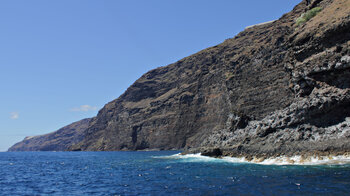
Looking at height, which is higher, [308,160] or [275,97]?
[275,97]

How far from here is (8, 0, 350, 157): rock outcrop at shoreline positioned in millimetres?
38750

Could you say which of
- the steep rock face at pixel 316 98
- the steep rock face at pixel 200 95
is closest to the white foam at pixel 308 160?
the steep rock face at pixel 316 98

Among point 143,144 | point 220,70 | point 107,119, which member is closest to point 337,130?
point 220,70

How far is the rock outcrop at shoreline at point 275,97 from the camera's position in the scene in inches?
1526

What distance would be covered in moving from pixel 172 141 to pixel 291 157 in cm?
10319

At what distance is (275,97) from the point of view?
6338 centimetres

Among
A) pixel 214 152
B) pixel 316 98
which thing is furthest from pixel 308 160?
pixel 214 152

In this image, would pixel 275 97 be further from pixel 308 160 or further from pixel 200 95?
pixel 200 95

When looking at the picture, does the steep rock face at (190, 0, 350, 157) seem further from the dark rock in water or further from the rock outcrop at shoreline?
the dark rock in water

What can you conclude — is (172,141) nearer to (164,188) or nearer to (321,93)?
(321,93)

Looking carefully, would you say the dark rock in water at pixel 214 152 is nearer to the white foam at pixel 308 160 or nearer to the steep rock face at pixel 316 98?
the steep rock face at pixel 316 98

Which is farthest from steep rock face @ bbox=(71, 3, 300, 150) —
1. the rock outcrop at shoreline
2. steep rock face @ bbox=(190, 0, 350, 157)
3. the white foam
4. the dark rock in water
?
the white foam

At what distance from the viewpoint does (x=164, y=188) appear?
24312 mm

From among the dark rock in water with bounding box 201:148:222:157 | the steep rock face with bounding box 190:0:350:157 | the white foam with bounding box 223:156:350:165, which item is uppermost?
the steep rock face with bounding box 190:0:350:157
